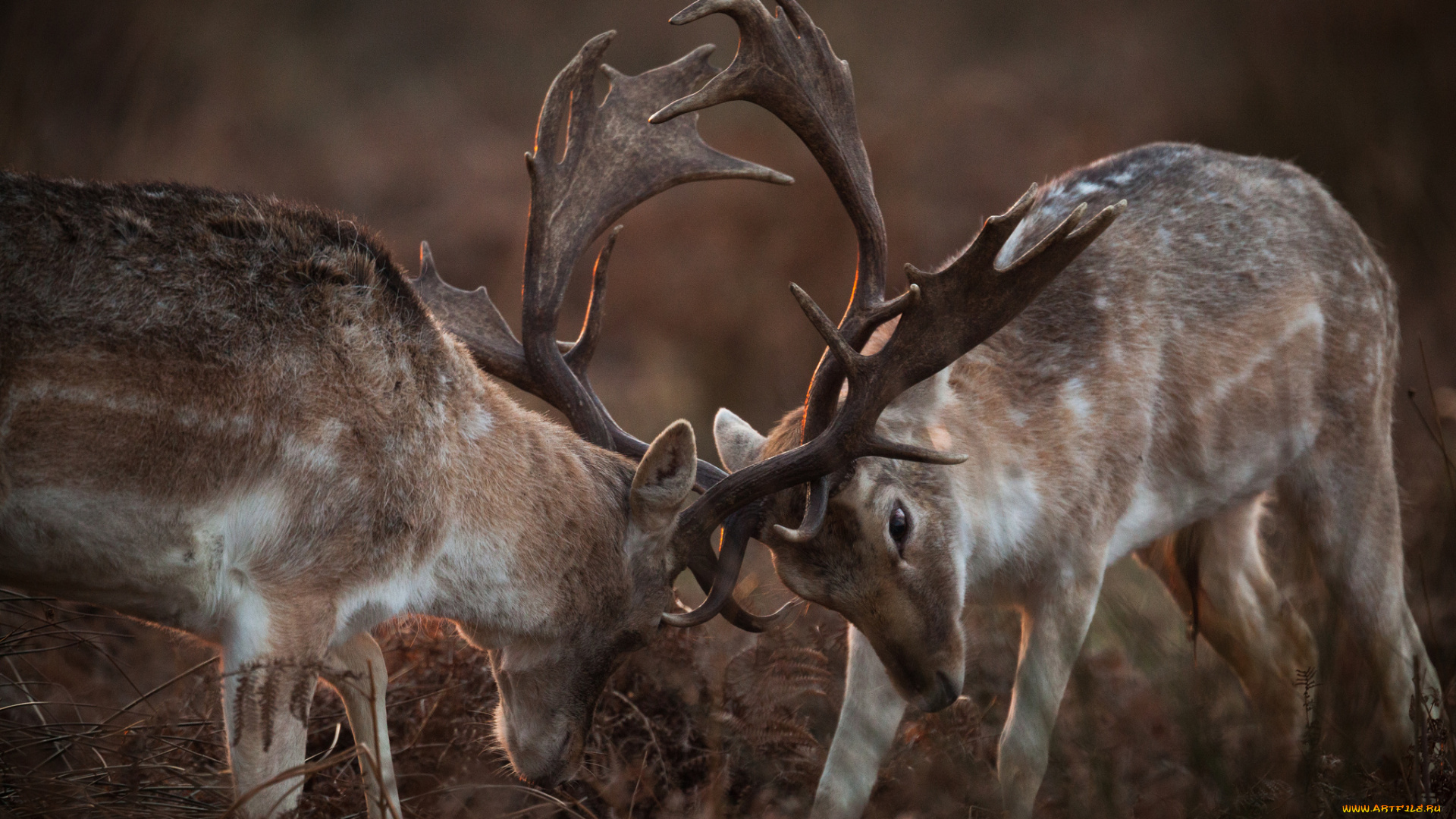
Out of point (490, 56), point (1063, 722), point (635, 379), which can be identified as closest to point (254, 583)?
point (1063, 722)

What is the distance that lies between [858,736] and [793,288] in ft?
5.56

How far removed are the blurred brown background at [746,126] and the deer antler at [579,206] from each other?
222 centimetres

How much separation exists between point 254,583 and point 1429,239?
840cm

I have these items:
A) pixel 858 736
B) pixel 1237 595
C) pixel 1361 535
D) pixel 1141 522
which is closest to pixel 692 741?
pixel 858 736

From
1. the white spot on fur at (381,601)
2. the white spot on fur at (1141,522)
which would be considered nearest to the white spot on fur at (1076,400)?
the white spot on fur at (1141,522)

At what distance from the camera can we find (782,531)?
3176 mm

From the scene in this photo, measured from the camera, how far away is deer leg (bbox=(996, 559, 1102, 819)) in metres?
3.65

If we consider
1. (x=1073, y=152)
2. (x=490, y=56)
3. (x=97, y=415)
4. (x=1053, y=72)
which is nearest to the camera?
(x=97, y=415)

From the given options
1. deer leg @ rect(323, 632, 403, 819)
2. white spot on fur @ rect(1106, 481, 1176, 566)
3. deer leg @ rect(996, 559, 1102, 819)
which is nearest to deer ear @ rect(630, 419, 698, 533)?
deer leg @ rect(323, 632, 403, 819)

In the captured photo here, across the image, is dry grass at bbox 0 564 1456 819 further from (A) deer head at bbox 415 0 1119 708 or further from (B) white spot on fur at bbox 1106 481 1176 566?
(A) deer head at bbox 415 0 1119 708

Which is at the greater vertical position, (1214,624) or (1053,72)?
(1053,72)

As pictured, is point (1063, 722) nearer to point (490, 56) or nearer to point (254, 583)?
point (254, 583)

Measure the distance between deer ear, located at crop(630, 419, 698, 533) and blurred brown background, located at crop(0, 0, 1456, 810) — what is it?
233 centimetres

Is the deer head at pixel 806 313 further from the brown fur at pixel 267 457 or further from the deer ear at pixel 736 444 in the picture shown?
the brown fur at pixel 267 457
